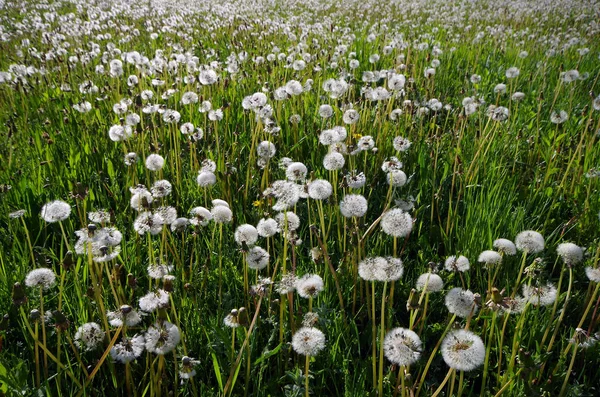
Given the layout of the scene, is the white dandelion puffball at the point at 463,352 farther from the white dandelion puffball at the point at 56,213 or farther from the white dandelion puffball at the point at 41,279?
the white dandelion puffball at the point at 56,213

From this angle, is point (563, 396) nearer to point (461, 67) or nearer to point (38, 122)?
point (38, 122)

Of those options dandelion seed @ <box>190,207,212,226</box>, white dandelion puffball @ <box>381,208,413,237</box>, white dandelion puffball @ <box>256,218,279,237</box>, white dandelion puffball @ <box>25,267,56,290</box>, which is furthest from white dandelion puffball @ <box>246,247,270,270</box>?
white dandelion puffball @ <box>25,267,56,290</box>

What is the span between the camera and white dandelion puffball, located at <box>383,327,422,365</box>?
3.92 ft

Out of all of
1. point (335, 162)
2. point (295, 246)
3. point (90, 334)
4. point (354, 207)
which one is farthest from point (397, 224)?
point (90, 334)

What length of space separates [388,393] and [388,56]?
5.04m

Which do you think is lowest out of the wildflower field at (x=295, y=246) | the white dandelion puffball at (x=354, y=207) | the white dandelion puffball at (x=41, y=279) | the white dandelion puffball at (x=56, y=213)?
the wildflower field at (x=295, y=246)

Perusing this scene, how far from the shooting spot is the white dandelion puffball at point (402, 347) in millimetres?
1195

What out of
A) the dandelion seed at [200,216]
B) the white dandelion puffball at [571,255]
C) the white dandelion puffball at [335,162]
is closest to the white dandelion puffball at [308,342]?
the dandelion seed at [200,216]

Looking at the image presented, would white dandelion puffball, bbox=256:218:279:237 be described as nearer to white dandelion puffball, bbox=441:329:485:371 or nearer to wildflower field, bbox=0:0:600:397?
wildflower field, bbox=0:0:600:397

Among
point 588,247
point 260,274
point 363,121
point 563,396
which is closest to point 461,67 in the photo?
point 363,121

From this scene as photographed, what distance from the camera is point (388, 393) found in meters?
1.54

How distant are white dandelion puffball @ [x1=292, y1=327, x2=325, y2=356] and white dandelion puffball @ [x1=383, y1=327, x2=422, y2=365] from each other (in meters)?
0.19

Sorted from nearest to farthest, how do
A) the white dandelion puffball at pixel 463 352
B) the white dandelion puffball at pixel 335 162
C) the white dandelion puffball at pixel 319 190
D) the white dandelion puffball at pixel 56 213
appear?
the white dandelion puffball at pixel 463 352
the white dandelion puffball at pixel 56 213
the white dandelion puffball at pixel 319 190
the white dandelion puffball at pixel 335 162

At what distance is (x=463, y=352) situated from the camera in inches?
46.9
